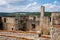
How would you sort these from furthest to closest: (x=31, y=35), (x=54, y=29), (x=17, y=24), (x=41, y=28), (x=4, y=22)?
(x=4, y=22) < (x=17, y=24) < (x=41, y=28) < (x=31, y=35) < (x=54, y=29)

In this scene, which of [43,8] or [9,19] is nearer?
[43,8]

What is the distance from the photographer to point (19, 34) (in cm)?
1766

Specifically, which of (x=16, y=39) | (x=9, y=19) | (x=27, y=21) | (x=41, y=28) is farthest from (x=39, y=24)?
(x=16, y=39)

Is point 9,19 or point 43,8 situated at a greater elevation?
point 43,8

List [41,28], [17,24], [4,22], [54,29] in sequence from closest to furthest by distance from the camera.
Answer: [54,29], [41,28], [17,24], [4,22]

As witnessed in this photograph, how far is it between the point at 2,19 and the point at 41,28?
658cm

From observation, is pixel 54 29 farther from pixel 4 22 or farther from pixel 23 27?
pixel 4 22

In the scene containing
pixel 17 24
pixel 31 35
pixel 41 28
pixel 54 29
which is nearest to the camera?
pixel 54 29

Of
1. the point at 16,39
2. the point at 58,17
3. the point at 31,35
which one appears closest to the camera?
the point at 16,39

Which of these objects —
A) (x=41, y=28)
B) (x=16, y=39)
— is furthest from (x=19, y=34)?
(x=41, y=28)

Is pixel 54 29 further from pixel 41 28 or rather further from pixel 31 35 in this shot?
pixel 41 28

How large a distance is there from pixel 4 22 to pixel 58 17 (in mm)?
8370

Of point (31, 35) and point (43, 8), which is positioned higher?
point (43, 8)

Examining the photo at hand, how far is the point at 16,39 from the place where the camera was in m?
14.9
